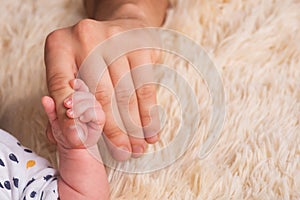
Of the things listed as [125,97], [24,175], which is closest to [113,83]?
[125,97]

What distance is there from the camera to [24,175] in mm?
→ 838

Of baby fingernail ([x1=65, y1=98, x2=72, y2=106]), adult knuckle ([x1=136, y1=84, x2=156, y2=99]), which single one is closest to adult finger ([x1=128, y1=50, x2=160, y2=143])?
adult knuckle ([x1=136, y1=84, x2=156, y2=99])

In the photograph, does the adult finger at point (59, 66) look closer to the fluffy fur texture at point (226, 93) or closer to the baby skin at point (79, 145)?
the baby skin at point (79, 145)

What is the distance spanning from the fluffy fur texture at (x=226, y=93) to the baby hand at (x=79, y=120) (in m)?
0.10

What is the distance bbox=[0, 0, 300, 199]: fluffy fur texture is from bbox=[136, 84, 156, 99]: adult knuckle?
0.03m

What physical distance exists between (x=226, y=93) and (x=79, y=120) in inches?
9.8

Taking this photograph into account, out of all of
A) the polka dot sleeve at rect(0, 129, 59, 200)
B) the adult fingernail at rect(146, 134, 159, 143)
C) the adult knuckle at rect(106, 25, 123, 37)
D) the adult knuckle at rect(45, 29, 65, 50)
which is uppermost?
the adult knuckle at rect(106, 25, 123, 37)

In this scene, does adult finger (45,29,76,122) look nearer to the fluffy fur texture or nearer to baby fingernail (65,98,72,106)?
baby fingernail (65,98,72,106)

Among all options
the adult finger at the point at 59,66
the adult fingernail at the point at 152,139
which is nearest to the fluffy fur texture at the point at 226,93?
the adult fingernail at the point at 152,139

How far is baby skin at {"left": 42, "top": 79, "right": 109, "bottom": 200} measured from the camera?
2.49ft

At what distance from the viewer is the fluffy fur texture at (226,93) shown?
2.74 ft

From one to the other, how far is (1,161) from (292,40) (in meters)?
0.44

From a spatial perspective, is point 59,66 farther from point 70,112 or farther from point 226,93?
point 226,93

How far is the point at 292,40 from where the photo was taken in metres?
0.98
